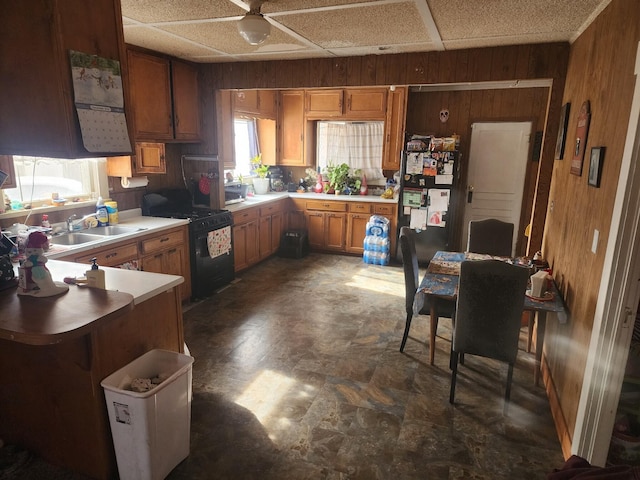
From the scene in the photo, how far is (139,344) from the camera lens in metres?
2.08

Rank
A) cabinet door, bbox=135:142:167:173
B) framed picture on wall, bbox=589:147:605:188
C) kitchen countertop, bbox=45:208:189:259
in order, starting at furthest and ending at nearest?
1. cabinet door, bbox=135:142:167:173
2. kitchen countertop, bbox=45:208:189:259
3. framed picture on wall, bbox=589:147:605:188

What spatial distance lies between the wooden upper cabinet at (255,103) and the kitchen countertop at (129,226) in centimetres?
193

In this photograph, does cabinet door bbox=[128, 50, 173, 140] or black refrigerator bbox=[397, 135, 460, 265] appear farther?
black refrigerator bbox=[397, 135, 460, 265]

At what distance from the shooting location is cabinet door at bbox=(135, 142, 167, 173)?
3.82m

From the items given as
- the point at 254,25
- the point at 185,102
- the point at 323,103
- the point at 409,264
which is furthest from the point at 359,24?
the point at 323,103

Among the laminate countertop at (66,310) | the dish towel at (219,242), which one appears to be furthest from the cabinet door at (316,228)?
the laminate countertop at (66,310)

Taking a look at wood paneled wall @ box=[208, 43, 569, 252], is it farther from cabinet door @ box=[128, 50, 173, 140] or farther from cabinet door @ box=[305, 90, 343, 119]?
cabinet door @ box=[305, 90, 343, 119]

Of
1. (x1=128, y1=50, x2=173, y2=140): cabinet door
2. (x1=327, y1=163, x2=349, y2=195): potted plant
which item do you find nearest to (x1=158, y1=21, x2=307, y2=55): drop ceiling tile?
(x1=128, y1=50, x2=173, y2=140): cabinet door

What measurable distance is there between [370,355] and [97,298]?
2.05 m

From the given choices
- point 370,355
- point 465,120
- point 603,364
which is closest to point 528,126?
point 465,120

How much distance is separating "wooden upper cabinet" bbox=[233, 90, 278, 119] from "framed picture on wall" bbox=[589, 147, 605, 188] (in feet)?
13.3

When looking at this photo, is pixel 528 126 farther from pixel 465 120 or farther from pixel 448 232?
pixel 448 232

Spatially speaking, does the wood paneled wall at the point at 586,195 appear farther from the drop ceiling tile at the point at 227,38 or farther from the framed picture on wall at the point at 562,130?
the drop ceiling tile at the point at 227,38

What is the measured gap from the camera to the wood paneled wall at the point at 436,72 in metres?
3.29
